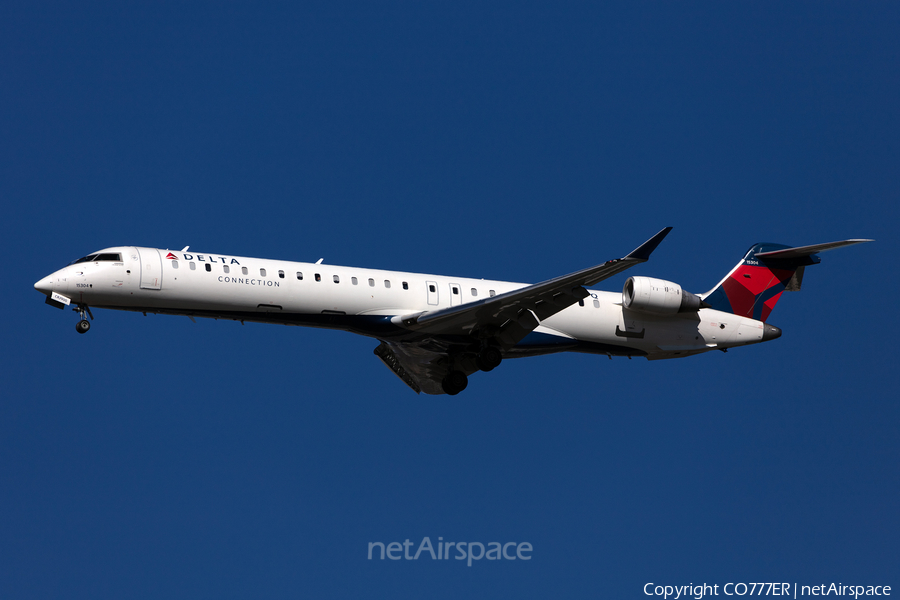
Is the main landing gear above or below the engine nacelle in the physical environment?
below

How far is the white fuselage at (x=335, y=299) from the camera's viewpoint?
20.2m

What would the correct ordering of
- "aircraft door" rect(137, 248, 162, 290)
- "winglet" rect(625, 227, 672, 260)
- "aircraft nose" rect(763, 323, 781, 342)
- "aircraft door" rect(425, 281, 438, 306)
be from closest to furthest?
"winglet" rect(625, 227, 672, 260)
"aircraft door" rect(137, 248, 162, 290)
"aircraft door" rect(425, 281, 438, 306)
"aircraft nose" rect(763, 323, 781, 342)

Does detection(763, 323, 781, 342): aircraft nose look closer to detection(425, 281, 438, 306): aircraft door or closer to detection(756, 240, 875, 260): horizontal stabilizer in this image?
detection(756, 240, 875, 260): horizontal stabilizer

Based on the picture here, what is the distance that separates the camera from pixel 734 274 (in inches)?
1016

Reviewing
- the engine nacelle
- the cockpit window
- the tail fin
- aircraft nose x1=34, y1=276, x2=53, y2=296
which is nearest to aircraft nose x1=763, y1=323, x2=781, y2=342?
the tail fin

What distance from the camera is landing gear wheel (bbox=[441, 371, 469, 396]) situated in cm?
2373

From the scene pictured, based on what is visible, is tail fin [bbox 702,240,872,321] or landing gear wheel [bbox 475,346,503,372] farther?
tail fin [bbox 702,240,872,321]

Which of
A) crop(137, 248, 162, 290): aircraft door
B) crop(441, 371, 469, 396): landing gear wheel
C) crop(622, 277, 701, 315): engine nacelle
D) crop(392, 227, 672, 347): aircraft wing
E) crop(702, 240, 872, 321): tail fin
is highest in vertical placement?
crop(702, 240, 872, 321): tail fin

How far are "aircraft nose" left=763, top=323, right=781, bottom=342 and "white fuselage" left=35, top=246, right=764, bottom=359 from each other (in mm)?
497

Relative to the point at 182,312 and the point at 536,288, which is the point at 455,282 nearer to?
the point at 536,288

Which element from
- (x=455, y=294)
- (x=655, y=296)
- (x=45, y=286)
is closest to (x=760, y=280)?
(x=655, y=296)

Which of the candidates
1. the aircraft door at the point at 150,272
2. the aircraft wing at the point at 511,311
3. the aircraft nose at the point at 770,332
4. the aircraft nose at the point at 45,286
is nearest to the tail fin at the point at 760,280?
the aircraft nose at the point at 770,332

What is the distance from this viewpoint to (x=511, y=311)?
21797 millimetres

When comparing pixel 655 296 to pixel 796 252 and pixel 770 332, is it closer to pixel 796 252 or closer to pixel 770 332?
pixel 770 332
